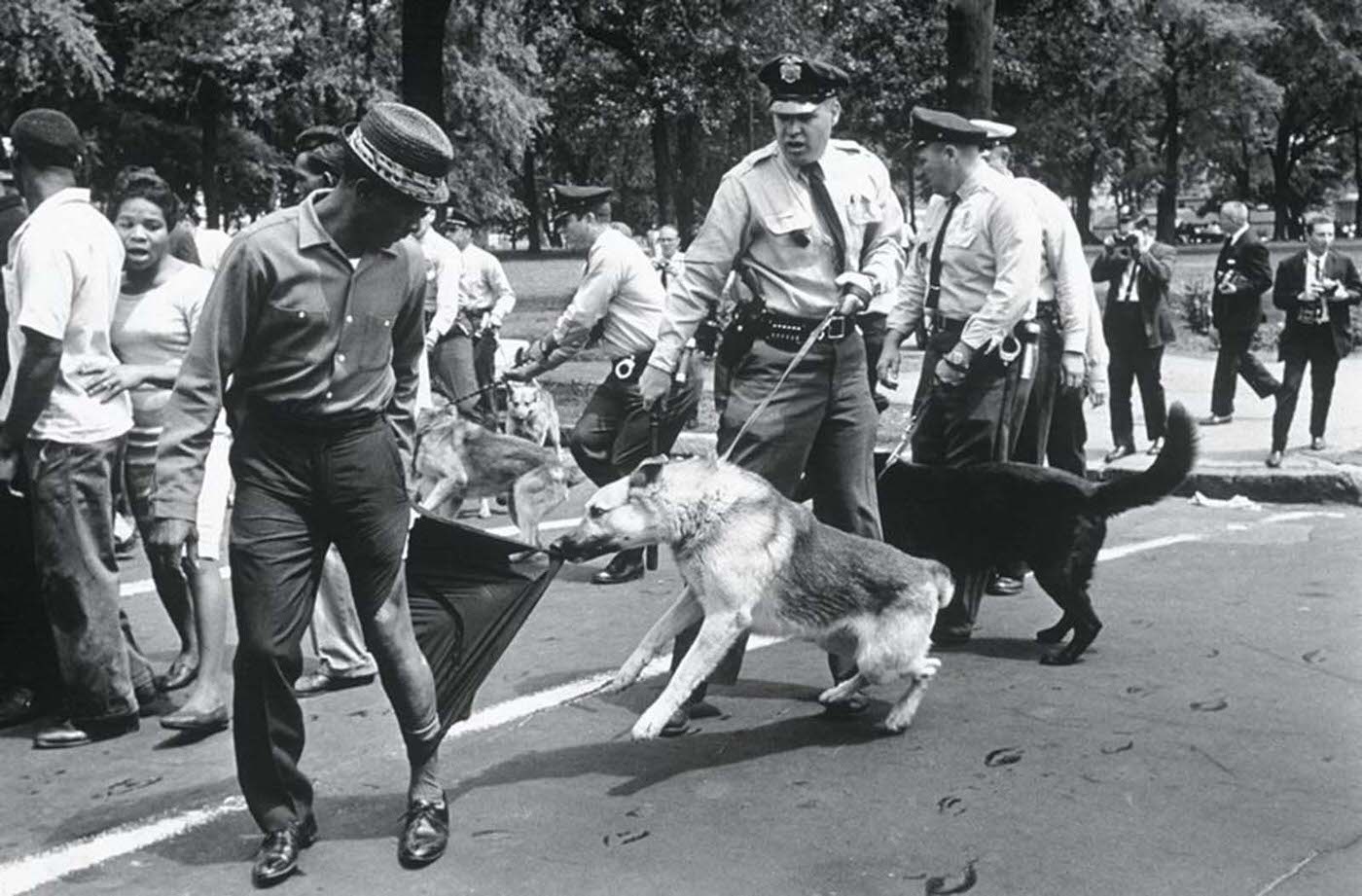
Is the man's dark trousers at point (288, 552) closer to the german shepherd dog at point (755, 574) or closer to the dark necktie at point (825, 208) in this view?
the german shepherd dog at point (755, 574)

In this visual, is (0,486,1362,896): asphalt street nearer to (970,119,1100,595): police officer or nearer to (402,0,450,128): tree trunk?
(970,119,1100,595): police officer

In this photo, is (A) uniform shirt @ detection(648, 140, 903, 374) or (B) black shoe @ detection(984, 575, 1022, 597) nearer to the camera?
(A) uniform shirt @ detection(648, 140, 903, 374)

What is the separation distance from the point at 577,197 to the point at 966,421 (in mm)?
2886

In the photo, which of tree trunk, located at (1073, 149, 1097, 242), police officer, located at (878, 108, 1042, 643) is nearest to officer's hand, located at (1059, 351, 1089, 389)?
police officer, located at (878, 108, 1042, 643)

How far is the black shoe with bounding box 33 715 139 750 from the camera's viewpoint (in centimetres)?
575

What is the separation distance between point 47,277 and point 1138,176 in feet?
199

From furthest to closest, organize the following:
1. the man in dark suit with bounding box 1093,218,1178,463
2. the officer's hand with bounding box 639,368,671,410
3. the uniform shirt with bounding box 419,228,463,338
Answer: the man in dark suit with bounding box 1093,218,1178,463 < the uniform shirt with bounding box 419,228,463,338 < the officer's hand with bounding box 639,368,671,410

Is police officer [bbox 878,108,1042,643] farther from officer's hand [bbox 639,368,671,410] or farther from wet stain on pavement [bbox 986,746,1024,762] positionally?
officer's hand [bbox 639,368,671,410]

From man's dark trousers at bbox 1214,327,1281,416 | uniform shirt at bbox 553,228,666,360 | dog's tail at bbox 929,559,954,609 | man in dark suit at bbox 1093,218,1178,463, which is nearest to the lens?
dog's tail at bbox 929,559,954,609

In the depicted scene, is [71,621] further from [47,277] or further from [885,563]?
[885,563]

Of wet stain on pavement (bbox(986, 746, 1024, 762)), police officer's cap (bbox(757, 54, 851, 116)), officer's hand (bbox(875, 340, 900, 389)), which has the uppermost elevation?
police officer's cap (bbox(757, 54, 851, 116))

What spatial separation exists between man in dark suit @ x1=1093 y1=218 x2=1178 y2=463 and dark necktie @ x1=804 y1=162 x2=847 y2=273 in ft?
24.2

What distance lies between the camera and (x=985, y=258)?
23.2 feet

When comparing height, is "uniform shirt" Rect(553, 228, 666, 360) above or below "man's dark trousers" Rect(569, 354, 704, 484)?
above
